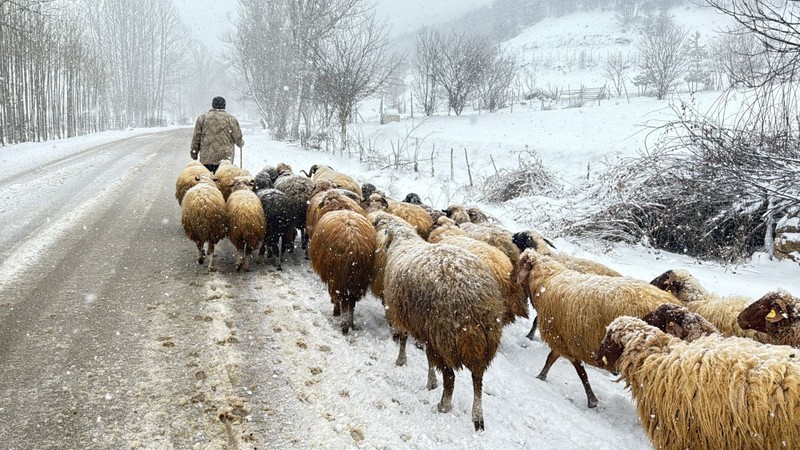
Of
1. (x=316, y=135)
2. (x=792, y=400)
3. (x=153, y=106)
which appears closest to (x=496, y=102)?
(x=316, y=135)

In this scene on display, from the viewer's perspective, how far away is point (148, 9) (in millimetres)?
53281

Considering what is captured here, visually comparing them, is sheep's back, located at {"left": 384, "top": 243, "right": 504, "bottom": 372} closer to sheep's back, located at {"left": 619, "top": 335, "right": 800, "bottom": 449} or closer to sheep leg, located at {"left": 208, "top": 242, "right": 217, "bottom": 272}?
sheep's back, located at {"left": 619, "top": 335, "right": 800, "bottom": 449}

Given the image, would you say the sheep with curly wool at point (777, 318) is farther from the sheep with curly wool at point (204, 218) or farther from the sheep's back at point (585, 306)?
the sheep with curly wool at point (204, 218)

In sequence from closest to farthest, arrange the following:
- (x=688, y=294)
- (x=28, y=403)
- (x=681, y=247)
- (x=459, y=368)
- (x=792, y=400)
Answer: (x=792, y=400), (x=28, y=403), (x=459, y=368), (x=688, y=294), (x=681, y=247)

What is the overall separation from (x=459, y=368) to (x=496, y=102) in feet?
120

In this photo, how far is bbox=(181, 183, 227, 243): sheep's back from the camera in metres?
6.10

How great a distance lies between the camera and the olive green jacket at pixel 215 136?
9.26 m

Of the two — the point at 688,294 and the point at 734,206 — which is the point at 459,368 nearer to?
the point at 688,294

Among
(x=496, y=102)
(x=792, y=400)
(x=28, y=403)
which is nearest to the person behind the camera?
(x=792, y=400)

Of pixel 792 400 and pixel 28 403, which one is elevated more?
pixel 792 400

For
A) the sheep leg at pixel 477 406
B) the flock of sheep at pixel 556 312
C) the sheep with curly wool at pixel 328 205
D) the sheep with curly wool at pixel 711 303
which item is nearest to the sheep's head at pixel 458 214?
the flock of sheep at pixel 556 312

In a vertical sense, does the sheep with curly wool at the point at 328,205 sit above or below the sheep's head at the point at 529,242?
above

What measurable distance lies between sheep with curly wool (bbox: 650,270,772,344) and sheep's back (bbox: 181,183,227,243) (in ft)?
17.8

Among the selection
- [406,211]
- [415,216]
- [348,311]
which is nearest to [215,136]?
[406,211]
